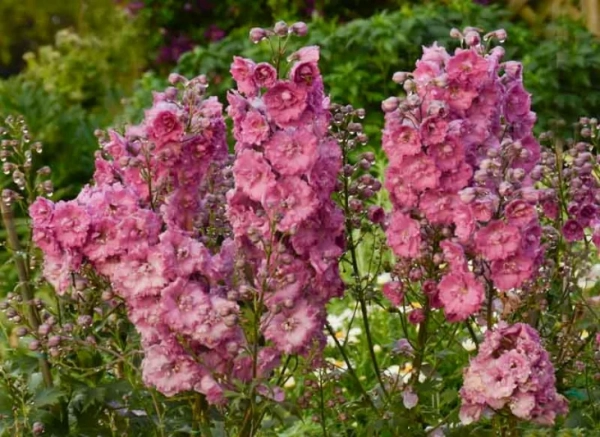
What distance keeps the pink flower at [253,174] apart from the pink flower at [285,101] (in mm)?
81

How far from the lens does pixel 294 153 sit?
2.20m

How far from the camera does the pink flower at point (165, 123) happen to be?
2.28 meters

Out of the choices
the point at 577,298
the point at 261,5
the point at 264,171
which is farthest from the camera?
the point at 261,5

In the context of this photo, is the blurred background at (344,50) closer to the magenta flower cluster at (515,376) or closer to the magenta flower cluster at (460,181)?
the magenta flower cluster at (460,181)

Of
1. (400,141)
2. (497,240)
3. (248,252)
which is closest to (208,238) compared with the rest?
(248,252)

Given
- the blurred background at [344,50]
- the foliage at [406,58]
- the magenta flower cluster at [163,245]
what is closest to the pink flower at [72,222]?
the magenta flower cluster at [163,245]

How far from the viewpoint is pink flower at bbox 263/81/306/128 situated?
2.22 m

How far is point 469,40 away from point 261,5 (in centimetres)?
600

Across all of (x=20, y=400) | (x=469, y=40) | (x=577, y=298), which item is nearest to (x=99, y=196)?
(x=20, y=400)

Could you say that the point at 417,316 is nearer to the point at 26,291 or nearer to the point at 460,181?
the point at 460,181

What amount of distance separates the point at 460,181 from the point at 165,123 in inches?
21.9

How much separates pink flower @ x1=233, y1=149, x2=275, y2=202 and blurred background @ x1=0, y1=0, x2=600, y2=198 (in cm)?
275

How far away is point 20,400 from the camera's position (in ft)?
8.49

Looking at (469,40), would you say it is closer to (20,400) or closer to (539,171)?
(539,171)
